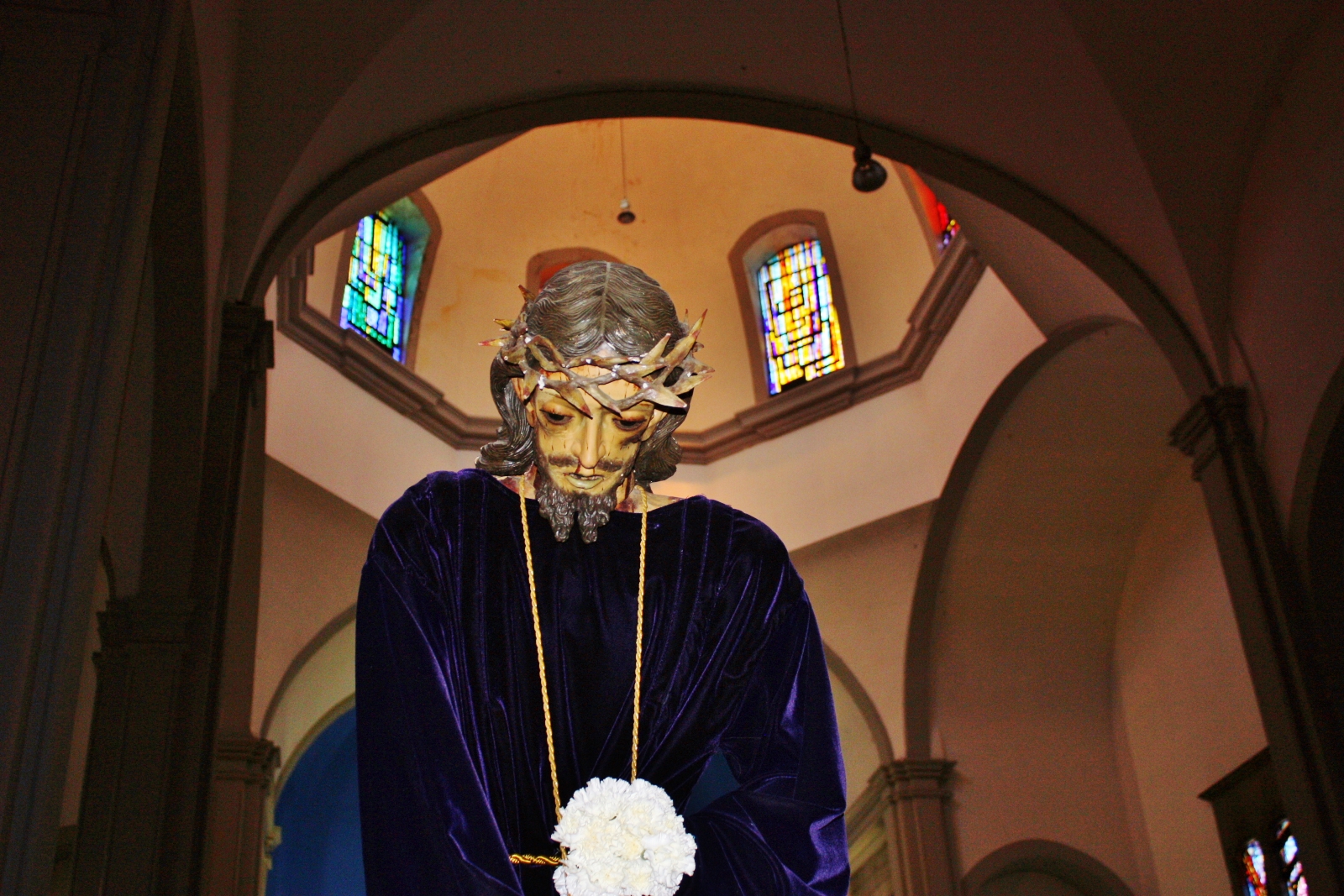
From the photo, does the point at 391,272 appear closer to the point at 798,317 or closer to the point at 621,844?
the point at 798,317

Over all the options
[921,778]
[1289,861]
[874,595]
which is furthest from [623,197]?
[1289,861]

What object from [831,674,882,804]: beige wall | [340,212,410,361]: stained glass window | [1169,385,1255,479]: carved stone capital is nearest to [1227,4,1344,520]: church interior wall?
[1169,385,1255,479]: carved stone capital

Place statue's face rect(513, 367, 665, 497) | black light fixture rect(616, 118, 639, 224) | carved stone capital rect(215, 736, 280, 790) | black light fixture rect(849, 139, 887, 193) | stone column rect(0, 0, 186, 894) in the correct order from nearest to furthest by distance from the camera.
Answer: statue's face rect(513, 367, 665, 497) < stone column rect(0, 0, 186, 894) < black light fixture rect(849, 139, 887, 193) < carved stone capital rect(215, 736, 280, 790) < black light fixture rect(616, 118, 639, 224)

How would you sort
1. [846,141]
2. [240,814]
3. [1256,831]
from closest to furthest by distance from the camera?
[846,141]
[1256,831]
[240,814]

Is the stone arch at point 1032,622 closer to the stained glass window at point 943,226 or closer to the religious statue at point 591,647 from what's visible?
the stained glass window at point 943,226

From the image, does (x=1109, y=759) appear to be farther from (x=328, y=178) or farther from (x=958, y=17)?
(x=328, y=178)

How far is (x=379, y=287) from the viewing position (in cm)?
1362

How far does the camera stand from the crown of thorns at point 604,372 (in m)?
2.50

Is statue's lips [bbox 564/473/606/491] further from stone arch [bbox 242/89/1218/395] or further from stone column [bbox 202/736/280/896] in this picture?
stone column [bbox 202/736/280/896]

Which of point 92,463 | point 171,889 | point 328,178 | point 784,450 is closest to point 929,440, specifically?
point 784,450

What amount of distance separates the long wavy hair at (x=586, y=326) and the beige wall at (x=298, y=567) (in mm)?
A: 9221

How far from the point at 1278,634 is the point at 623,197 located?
9161 mm

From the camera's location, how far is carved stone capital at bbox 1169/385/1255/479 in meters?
7.65

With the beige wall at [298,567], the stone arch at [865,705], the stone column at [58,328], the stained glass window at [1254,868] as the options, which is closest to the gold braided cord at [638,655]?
the stone column at [58,328]
